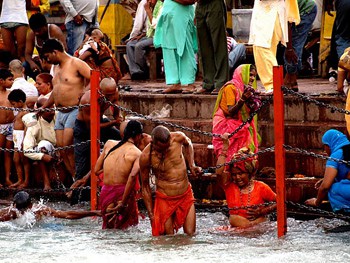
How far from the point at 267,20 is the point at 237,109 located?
6.13 feet

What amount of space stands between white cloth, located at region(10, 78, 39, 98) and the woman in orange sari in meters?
3.83

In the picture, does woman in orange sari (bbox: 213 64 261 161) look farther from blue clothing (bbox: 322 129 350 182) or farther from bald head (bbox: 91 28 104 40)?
bald head (bbox: 91 28 104 40)

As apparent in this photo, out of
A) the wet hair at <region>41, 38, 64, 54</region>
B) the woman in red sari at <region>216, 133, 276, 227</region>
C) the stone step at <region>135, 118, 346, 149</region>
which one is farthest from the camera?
the wet hair at <region>41, 38, 64, 54</region>

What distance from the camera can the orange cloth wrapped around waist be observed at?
1183 centimetres

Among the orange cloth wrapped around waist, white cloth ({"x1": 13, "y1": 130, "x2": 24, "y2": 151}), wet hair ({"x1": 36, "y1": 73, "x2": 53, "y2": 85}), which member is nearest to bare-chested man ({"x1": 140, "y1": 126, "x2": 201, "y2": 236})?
the orange cloth wrapped around waist

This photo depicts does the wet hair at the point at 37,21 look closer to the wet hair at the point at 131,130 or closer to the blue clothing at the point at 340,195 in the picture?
the wet hair at the point at 131,130

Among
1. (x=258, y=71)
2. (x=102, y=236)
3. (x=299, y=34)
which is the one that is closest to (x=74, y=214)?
(x=102, y=236)

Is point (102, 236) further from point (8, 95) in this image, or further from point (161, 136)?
point (8, 95)

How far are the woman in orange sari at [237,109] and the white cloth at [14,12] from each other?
214 inches

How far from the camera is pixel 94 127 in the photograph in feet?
43.4

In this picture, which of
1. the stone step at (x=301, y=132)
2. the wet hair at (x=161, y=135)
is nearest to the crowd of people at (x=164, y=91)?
the wet hair at (x=161, y=135)

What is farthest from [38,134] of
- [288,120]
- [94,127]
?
[288,120]

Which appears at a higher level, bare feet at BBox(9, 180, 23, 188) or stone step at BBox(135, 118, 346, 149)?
stone step at BBox(135, 118, 346, 149)

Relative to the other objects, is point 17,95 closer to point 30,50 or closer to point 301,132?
point 30,50
